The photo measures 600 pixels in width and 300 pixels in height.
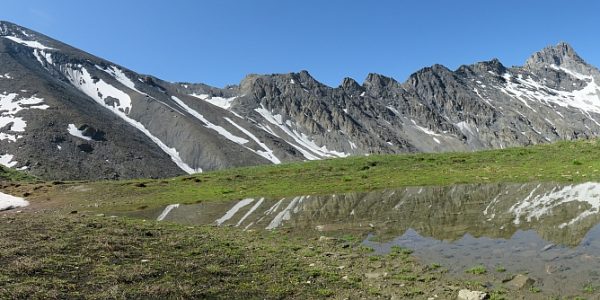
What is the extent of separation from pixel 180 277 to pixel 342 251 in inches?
294

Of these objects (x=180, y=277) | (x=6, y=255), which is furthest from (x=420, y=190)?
(x=6, y=255)

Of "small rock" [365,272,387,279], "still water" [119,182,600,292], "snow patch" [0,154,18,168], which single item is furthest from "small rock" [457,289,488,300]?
"snow patch" [0,154,18,168]

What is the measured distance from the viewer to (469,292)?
11.9 metres

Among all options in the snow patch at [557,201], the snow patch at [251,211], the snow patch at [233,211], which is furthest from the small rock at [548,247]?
the snow patch at [233,211]

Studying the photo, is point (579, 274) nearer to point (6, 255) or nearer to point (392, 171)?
point (6, 255)

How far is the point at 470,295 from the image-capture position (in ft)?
38.6

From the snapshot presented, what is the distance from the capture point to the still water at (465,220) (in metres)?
14.5

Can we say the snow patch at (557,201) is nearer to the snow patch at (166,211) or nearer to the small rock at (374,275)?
the small rock at (374,275)

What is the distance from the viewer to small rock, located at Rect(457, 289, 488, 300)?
38.0 ft

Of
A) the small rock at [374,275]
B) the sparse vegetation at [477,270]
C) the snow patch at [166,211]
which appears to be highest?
the sparse vegetation at [477,270]

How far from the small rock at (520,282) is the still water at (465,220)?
0.30 metres

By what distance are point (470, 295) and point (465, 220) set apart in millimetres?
11176

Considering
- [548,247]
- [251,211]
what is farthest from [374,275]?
[251,211]

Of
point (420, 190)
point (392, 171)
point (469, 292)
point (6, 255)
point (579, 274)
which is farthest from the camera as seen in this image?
point (392, 171)
